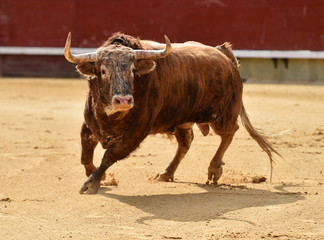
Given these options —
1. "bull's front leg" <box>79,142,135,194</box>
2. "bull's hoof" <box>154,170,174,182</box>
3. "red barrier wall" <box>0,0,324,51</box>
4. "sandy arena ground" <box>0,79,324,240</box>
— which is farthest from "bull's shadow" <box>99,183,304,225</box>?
"red barrier wall" <box>0,0,324,51</box>

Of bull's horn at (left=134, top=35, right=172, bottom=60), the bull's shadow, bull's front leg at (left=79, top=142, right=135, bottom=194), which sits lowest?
the bull's shadow

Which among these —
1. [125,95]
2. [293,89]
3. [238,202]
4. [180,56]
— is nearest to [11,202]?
[125,95]

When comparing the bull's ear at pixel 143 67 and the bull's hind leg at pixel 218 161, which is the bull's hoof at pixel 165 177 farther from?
the bull's ear at pixel 143 67

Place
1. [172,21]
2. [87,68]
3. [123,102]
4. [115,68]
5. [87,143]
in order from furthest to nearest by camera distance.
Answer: [172,21] < [87,143] < [87,68] < [115,68] < [123,102]

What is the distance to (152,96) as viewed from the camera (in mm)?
4539

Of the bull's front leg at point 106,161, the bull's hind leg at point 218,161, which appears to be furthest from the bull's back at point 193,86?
the bull's front leg at point 106,161

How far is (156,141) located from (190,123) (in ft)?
6.00

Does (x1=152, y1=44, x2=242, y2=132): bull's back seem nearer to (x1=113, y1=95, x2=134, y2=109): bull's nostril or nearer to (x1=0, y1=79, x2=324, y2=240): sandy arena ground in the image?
(x1=0, y1=79, x2=324, y2=240): sandy arena ground

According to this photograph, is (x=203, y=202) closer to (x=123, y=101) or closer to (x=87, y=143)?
(x=123, y=101)

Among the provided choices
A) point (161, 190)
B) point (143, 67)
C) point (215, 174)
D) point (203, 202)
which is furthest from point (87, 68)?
point (215, 174)

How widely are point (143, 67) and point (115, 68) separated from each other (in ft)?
0.76

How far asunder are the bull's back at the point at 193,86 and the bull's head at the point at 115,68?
0.85 feet

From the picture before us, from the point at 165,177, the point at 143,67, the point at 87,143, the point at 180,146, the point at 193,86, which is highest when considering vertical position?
the point at 143,67

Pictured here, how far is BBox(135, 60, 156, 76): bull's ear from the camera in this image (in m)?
4.34
